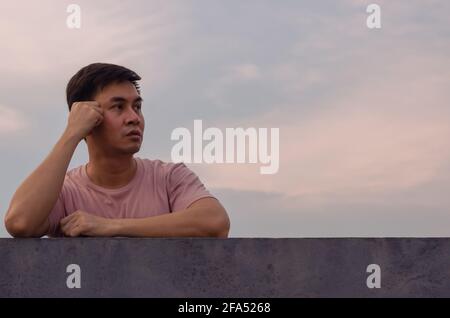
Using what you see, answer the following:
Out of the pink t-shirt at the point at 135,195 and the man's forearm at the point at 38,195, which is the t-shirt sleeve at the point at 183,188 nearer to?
the pink t-shirt at the point at 135,195

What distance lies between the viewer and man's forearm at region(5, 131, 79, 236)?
4.27 metres

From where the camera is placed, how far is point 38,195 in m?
4.31

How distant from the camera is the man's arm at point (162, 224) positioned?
13.8ft

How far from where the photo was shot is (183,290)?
356 cm

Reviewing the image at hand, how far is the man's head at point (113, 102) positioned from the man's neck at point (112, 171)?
0.08 m

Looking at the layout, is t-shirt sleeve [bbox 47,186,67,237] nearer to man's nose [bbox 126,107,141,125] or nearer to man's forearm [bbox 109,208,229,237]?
man's forearm [bbox 109,208,229,237]

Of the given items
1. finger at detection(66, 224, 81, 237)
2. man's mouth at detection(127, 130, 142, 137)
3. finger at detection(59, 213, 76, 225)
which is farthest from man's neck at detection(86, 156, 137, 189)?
finger at detection(66, 224, 81, 237)

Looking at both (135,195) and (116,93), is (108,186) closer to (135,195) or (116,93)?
A: (135,195)

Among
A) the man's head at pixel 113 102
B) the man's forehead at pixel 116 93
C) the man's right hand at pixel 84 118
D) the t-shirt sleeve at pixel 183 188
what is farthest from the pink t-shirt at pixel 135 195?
the man's forehead at pixel 116 93

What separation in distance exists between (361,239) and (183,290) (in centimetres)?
83

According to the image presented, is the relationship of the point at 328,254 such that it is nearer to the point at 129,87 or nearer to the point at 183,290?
the point at 183,290

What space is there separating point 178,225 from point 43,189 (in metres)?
0.75

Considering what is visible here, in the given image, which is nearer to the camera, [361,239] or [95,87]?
[361,239]
